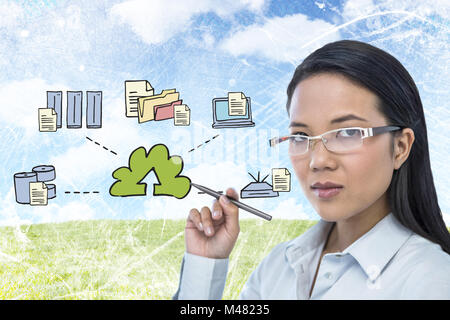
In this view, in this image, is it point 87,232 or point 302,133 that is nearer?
point 302,133

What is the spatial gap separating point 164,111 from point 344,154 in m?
1.13

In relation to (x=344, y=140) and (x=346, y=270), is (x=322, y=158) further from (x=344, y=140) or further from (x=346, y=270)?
(x=346, y=270)

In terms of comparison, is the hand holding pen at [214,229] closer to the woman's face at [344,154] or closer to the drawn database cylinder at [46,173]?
the woman's face at [344,154]

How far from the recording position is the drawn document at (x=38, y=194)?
219cm

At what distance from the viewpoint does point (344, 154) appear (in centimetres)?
120

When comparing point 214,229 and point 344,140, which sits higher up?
point 344,140

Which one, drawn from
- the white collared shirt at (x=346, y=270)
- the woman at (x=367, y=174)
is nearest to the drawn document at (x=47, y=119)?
the white collared shirt at (x=346, y=270)

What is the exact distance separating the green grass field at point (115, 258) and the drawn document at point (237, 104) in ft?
1.93

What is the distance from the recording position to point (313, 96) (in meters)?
1.24

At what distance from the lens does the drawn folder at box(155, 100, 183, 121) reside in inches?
85.1

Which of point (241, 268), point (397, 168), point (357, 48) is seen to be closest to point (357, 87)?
point (357, 48)

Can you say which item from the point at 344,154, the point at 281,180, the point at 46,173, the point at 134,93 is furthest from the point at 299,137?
the point at 46,173

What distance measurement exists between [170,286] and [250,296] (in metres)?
0.92
